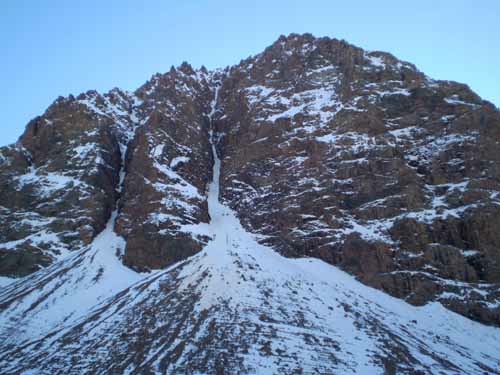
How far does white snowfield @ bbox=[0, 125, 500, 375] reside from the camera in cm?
3553

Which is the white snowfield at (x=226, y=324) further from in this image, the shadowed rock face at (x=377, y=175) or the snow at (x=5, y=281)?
the shadowed rock face at (x=377, y=175)

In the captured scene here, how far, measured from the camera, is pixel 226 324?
39.7 m

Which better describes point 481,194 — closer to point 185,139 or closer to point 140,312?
point 140,312

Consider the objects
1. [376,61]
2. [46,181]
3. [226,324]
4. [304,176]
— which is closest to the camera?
[226,324]

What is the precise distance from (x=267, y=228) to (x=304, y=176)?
8.07m

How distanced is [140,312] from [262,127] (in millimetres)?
37194

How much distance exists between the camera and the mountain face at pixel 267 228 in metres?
38.5

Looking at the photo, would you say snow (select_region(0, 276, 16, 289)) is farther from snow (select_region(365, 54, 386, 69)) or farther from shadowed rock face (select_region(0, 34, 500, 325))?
snow (select_region(365, 54, 386, 69))

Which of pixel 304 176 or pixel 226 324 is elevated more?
pixel 304 176

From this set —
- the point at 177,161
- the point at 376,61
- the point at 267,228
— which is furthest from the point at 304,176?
the point at 376,61

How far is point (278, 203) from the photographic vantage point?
203 feet

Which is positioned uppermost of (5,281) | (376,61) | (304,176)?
(376,61)

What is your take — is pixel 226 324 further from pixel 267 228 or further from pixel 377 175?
pixel 377 175

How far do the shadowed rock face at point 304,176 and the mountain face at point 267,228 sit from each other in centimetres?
23
